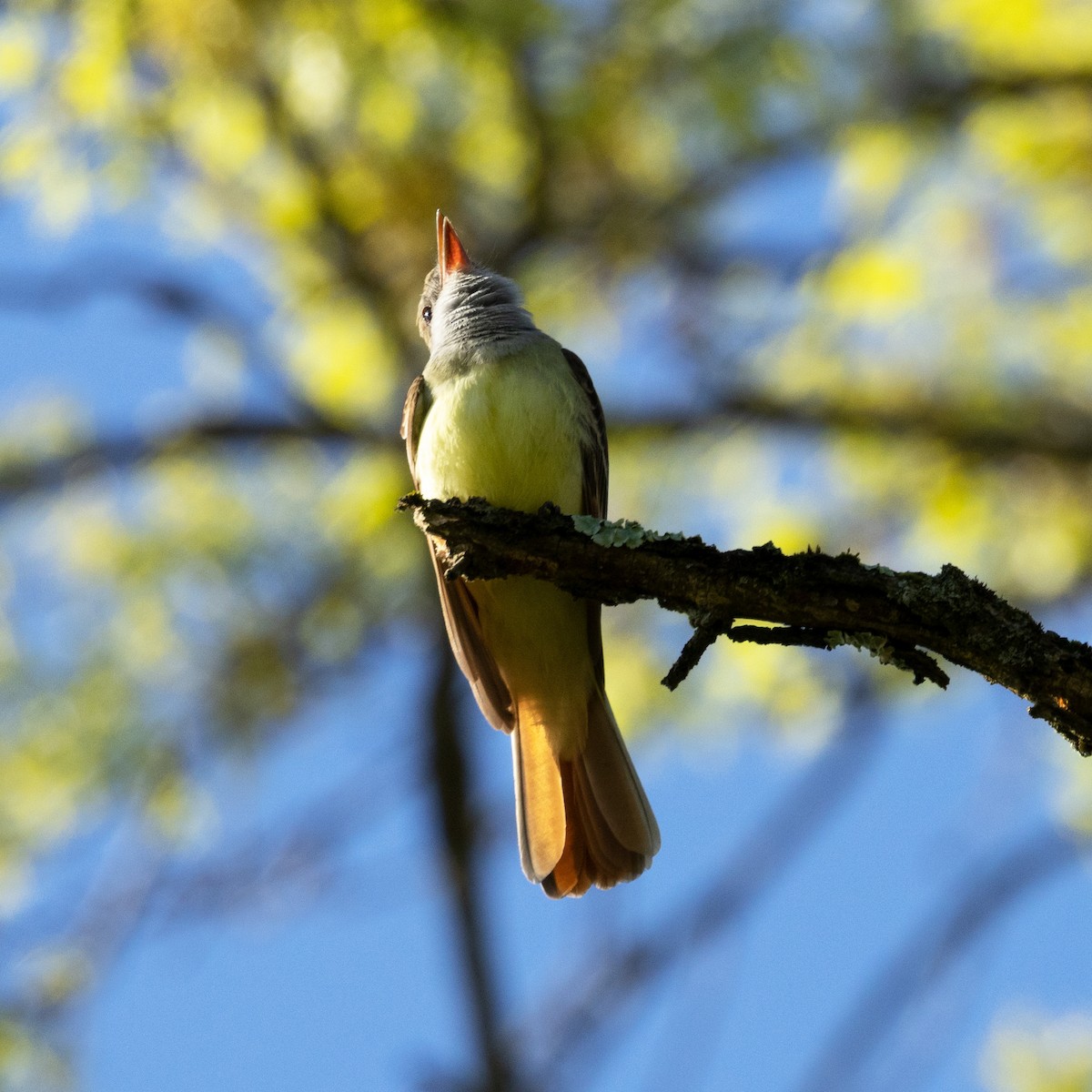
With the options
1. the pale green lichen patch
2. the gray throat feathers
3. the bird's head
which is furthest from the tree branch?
the bird's head

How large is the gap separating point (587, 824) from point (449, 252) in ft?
9.49

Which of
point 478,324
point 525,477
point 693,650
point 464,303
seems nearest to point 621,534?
point 693,650

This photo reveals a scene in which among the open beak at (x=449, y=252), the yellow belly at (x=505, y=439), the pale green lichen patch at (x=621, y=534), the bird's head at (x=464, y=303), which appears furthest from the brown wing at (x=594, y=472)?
the pale green lichen patch at (x=621, y=534)

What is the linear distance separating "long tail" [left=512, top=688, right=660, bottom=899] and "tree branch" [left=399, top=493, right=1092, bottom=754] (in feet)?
5.59

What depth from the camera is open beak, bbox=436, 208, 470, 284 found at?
6902mm

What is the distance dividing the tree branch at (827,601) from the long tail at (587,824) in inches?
67.0

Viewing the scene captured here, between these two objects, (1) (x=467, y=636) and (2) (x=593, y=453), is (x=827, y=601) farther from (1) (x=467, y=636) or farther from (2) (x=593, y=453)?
(1) (x=467, y=636)

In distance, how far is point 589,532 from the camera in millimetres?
4074

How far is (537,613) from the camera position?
571cm

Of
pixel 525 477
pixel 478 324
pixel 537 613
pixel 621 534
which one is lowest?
pixel 621 534

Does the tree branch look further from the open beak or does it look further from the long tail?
the open beak

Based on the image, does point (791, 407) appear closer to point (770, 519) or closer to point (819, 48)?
point (770, 519)

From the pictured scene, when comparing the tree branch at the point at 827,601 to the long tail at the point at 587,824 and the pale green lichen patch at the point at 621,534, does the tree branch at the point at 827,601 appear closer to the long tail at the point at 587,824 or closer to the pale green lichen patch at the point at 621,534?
the pale green lichen patch at the point at 621,534

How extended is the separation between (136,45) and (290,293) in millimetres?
1863
